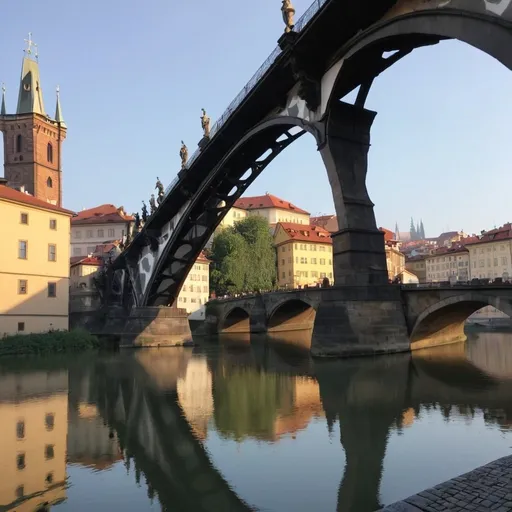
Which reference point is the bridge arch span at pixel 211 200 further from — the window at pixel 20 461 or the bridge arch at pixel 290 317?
the window at pixel 20 461

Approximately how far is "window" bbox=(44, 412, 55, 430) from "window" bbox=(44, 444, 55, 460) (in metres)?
1.96

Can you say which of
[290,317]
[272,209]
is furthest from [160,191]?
[272,209]

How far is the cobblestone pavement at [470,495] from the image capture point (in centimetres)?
548

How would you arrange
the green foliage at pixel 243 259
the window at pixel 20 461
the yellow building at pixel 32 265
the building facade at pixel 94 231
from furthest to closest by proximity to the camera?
the building facade at pixel 94 231 → the green foliage at pixel 243 259 → the yellow building at pixel 32 265 → the window at pixel 20 461

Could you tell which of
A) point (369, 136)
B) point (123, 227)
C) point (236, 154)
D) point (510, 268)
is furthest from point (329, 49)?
point (123, 227)

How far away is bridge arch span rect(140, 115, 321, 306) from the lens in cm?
3116

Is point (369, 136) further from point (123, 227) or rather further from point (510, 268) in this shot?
point (123, 227)

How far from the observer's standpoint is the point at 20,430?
1291cm

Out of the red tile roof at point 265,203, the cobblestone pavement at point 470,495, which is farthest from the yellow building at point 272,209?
the cobblestone pavement at point 470,495

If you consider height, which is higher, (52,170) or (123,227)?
(52,170)

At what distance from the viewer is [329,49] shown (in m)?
23.0

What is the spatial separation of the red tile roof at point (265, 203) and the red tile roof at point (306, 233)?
15968 millimetres

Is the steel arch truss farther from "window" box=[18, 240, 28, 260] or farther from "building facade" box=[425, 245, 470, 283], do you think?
"building facade" box=[425, 245, 470, 283]

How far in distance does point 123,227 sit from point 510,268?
6692 cm
